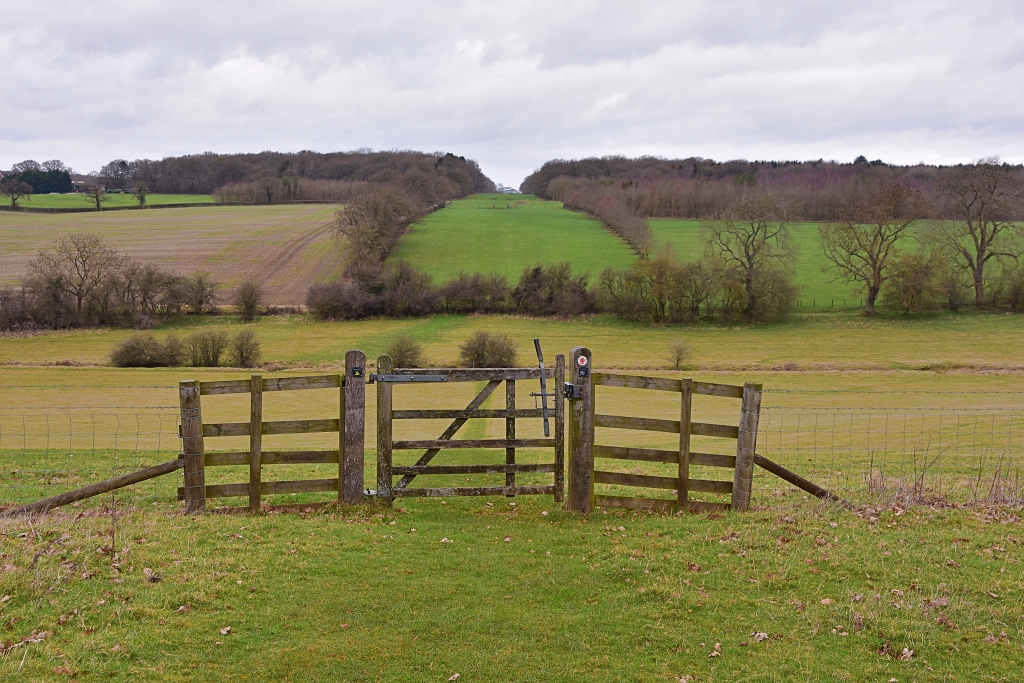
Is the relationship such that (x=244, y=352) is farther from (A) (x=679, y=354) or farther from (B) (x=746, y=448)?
(B) (x=746, y=448)

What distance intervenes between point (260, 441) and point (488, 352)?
35.3 metres

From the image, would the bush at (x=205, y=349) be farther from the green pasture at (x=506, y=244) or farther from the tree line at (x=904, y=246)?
the tree line at (x=904, y=246)

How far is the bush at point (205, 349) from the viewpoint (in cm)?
4797

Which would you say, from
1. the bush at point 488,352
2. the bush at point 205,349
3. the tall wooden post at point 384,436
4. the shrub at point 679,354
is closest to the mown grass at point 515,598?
the tall wooden post at point 384,436

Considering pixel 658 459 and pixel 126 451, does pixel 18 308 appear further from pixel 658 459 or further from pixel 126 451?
pixel 658 459

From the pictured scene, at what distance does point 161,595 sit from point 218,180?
15886 cm

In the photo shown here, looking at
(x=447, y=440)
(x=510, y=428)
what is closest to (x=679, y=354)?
(x=510, y=428)

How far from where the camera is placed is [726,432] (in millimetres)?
10789

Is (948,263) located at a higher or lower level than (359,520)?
higher

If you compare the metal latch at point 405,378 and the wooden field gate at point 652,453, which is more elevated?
the metal latch at point 405,378

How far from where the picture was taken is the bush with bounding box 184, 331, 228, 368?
47969mm

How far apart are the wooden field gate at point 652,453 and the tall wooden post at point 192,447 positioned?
5132 millimetres

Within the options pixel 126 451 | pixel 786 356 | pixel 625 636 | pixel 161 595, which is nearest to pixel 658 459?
pixel 625 636

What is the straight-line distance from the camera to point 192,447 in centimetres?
1040
